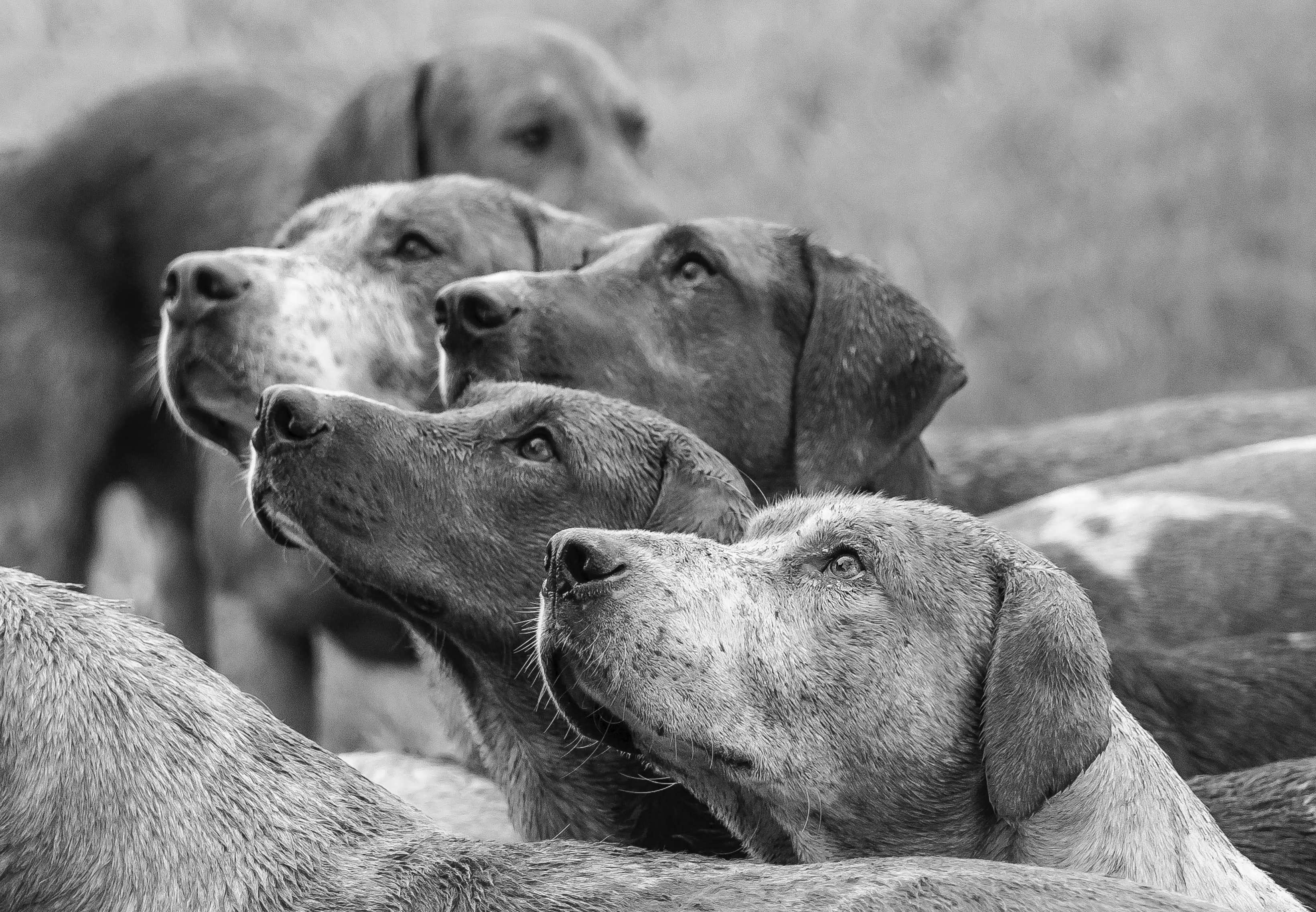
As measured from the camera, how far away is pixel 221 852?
3111mm

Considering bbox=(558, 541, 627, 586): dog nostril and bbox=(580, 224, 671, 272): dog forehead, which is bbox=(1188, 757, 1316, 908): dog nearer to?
bbox=(558, 541, 627, 586): dog nostril

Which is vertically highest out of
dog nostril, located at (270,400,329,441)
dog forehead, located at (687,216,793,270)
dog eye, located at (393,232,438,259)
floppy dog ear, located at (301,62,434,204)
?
dog forehead, located at (687,216,793,270)

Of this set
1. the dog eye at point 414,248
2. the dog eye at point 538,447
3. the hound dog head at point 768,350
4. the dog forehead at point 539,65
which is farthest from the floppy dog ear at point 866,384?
the dog forehead at point 539,65

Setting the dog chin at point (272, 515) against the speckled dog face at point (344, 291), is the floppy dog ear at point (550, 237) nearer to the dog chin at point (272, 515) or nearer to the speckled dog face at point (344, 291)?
the speckled dog face at point (344, 291)

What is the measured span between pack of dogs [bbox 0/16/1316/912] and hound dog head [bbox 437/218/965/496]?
0.01 metres

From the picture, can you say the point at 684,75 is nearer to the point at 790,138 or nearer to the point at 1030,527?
the point at 790,138

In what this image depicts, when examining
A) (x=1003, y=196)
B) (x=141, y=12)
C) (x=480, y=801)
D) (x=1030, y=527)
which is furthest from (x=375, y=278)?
(x=141, y=12)

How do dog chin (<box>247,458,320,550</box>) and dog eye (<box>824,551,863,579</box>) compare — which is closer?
dog eye (<box>824,551,863,579</box>)

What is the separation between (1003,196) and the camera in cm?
1180

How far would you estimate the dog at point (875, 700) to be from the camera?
3.65 m

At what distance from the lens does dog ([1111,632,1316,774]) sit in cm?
493

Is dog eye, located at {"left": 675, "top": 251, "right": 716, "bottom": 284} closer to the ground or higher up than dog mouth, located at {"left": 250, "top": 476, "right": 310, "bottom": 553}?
higher up

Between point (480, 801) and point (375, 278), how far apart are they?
1.53 metres

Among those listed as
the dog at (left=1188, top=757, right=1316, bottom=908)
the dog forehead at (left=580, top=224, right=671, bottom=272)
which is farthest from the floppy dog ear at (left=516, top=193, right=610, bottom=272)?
the dog at (left=1188, top=757, right=1316, bottom=908)
